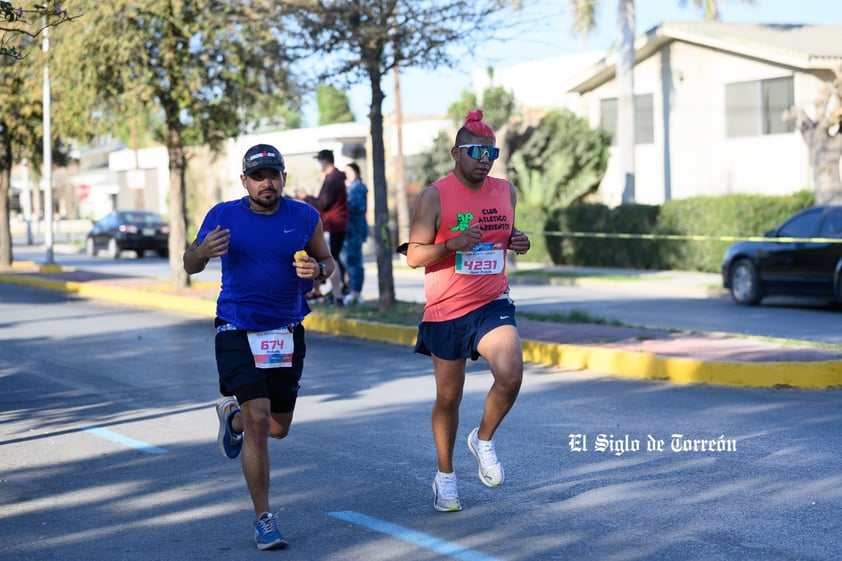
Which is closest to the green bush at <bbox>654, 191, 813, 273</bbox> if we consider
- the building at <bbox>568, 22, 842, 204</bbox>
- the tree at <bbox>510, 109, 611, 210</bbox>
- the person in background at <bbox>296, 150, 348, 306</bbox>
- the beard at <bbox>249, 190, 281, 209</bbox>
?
the building at <bbox>568, 22, 842, 204</bbox>

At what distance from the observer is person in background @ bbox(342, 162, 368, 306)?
1686cm

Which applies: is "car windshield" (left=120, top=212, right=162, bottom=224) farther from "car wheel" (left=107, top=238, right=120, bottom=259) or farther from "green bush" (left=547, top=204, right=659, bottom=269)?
"green bush" (left=547, top=204, right=659, bottom=269)

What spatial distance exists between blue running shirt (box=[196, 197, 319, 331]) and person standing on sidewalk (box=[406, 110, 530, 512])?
69 centimetres

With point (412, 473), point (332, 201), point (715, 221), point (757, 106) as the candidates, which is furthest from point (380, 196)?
point (757, 106)

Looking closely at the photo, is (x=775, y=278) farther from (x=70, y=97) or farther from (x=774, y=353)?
(x=70, y=97)

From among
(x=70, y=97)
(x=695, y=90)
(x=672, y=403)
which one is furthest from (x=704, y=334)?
(x=695, y=90)

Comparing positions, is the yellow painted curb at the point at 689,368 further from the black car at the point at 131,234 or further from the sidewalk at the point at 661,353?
the black car at the point at 131,234

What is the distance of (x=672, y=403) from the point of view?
9.57 m

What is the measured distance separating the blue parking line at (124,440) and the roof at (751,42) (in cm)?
2250

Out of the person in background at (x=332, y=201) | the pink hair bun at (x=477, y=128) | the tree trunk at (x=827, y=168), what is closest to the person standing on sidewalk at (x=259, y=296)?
the pink hair bun at (x=477, y=128)

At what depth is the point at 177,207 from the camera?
21578 mm

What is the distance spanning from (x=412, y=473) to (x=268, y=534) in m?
1.71

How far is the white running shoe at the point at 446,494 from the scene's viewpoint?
20.2 ft

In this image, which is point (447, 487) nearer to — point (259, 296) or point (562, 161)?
point (259, 296)
